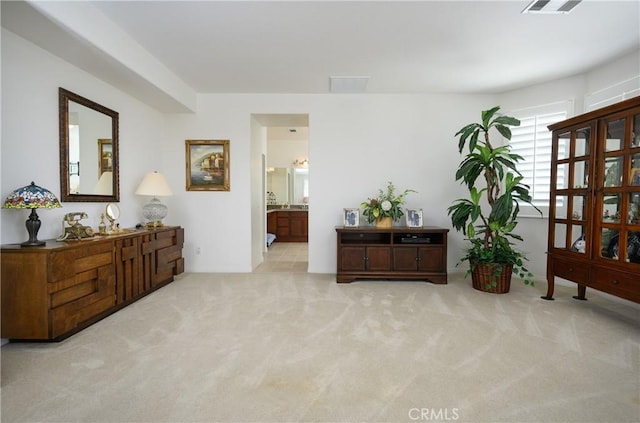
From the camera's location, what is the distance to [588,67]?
3.54 m

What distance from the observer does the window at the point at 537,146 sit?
392 centimetres

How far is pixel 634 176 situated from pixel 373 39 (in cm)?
248

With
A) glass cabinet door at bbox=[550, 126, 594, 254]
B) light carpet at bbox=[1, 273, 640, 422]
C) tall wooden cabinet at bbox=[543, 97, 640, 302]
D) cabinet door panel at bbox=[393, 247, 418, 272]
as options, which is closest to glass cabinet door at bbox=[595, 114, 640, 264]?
tall wooden cabinet at bbox=[543, 97, 640, 302]

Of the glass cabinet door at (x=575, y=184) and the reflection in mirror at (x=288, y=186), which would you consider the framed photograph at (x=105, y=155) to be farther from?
the reflection in mirror at (x=288, y=186)

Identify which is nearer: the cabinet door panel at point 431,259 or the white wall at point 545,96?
the white wall at point 545,96

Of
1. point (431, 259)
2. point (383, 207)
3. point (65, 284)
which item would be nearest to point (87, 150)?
point (65, 284)

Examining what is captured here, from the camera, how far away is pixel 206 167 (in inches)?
177

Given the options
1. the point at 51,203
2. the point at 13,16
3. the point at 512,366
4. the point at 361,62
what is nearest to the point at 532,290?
the point at 512,366

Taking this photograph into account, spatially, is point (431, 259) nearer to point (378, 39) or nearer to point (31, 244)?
point (378, 39)

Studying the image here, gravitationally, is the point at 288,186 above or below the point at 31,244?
above

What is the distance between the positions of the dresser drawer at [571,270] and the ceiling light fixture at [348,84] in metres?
3.00

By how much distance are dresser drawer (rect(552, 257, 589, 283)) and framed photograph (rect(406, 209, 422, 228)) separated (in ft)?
4.99

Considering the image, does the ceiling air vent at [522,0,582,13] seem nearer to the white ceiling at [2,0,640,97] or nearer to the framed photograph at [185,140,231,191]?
the white ceiling at [2,0,640,97]

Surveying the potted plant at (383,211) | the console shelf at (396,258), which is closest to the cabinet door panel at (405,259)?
the console shelf at (396,258)
